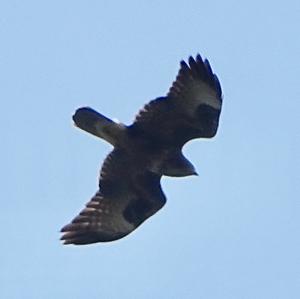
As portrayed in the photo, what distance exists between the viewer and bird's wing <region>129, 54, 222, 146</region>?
22359 mm

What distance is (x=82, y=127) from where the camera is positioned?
22688mm

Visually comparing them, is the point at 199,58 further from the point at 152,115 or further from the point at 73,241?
the point at 73,241

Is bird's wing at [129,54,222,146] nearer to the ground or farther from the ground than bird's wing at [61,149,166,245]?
farther from the ground

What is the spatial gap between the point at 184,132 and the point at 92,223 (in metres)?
1.58

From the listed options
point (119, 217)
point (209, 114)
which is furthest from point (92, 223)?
point (209, 114)

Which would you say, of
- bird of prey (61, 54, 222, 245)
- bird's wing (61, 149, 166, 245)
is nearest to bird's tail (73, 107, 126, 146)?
bird of prey (61, 54, 222, 245)

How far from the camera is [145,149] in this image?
22.8 metres

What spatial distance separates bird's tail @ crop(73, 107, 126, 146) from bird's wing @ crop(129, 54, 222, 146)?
0.28 m

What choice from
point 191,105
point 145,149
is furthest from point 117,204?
point 191,105

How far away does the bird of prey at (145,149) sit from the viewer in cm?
2242

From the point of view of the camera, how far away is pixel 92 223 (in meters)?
23.3

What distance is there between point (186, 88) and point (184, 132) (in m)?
0.51

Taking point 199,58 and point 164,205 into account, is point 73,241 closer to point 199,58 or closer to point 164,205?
point 164,205

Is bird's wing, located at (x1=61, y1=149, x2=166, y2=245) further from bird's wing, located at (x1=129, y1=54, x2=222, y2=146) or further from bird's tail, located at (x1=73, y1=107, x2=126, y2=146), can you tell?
bird's wing, located at (x1=129, y1=54, x2=222, y2=146)
